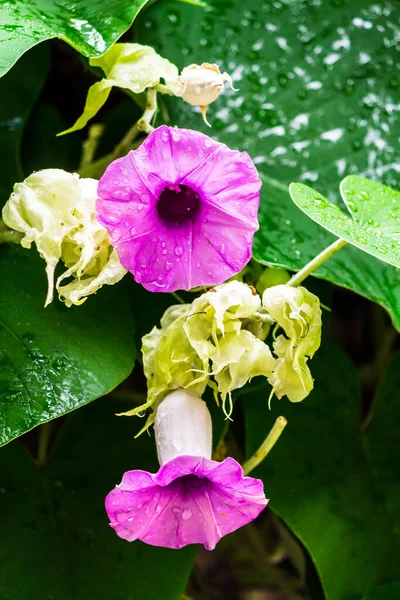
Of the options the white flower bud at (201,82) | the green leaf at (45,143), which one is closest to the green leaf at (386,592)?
the white flower bud at (201,82)

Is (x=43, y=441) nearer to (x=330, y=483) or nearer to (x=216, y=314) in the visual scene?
(x=330, y=483)

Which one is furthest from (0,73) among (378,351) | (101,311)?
(378,351)

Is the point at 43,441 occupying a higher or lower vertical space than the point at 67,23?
lower

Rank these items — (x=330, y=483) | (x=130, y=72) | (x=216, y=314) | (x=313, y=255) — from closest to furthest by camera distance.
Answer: (x=216, y=314), (x=130, y=72), (x=313, y=255), (x=330, y=483)

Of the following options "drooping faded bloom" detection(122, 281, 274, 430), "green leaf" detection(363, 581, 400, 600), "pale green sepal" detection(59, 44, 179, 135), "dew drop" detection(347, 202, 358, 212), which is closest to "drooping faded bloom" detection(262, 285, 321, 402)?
"drooping faded bloom" detection(122, 281, 274, 430)

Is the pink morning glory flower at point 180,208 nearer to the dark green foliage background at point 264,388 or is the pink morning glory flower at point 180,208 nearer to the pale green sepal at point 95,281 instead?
the pale green sepal at point 95,281

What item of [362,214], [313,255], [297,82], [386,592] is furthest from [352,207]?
[386,592]
